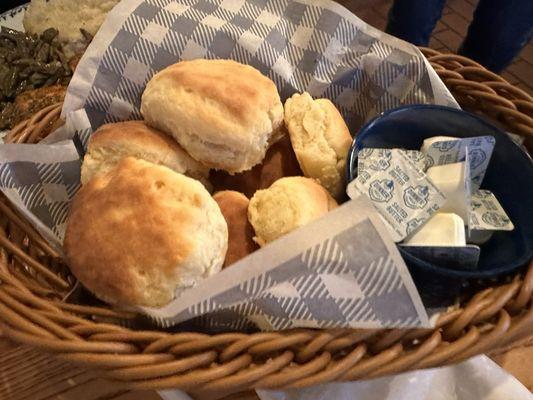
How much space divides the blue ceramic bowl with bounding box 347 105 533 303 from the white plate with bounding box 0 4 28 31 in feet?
4.02

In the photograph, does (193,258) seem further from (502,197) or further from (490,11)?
(490,11)

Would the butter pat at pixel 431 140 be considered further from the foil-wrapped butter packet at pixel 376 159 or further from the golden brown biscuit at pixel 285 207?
the golden brown biscuit at pixel 285 207

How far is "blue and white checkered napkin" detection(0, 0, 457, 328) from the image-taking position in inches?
32.6

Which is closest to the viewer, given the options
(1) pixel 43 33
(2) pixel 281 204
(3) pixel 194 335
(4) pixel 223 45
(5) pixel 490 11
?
(3) pixel 194 335

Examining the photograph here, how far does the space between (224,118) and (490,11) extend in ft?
4.24

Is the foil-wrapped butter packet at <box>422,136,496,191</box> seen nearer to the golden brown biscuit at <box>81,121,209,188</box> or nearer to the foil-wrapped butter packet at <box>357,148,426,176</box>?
the foil-wrapped butter packet at <box>357,148,426,176</box>

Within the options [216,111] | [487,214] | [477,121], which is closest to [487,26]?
[477,121]

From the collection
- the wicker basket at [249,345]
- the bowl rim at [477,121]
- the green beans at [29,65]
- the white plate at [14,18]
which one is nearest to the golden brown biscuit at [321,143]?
the bowl rim at [477,121]

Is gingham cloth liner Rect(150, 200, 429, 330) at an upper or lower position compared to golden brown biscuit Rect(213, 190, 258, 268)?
upper

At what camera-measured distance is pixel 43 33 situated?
4.78 feet

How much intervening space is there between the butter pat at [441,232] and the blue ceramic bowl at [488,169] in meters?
0.04

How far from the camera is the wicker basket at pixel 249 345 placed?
56 cm

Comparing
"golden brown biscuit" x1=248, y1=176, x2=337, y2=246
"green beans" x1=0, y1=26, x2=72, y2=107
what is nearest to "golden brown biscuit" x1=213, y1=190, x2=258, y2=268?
"golden brown biscuit" x1=248, y1=176, x2=337, y2=246

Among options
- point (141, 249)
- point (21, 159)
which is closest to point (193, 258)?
point (141, 249)
